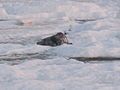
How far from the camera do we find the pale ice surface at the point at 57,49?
8.01 meters

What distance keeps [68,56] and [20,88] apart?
10.4ft

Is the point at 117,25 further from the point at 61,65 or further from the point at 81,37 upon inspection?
the point at 61,65

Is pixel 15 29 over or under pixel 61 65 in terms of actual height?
under

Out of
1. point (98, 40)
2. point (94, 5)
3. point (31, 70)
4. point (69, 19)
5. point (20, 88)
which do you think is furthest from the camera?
point (94, 5)

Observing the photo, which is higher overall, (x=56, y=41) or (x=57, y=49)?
(x=57, y=49)

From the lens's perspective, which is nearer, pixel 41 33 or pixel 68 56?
pixel 68 56

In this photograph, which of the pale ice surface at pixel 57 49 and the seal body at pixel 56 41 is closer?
the pale ice surface at pixel 57 49

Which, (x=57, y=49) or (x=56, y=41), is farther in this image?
(x=56, y=41)

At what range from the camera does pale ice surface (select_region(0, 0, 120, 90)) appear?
8.01 metres

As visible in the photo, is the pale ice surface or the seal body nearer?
the pale ice surface

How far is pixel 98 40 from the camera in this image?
12539 millimetres

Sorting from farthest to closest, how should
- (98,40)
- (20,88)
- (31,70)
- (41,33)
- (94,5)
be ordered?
(94,5) → (41,33) → (98,40) → (31,70) → (20,88)

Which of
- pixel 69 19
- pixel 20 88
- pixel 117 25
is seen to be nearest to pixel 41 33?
pixel 117 25

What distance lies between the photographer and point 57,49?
37.1 feet
